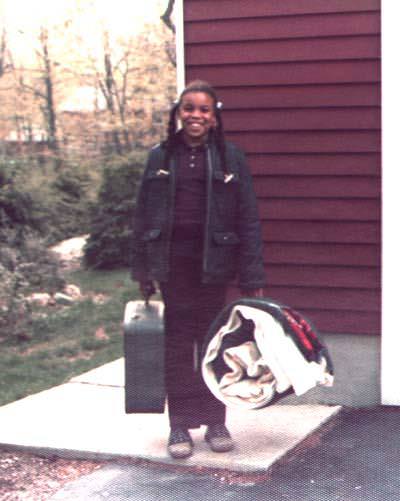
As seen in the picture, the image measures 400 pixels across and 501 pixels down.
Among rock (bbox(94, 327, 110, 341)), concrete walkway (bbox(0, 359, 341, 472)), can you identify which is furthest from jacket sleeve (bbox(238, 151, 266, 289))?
rock (bbox(94, 327, 110, 341))

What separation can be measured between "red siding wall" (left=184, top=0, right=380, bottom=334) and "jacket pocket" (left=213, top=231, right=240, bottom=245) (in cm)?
103

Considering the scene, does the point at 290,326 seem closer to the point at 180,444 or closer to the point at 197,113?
the point at 180,444

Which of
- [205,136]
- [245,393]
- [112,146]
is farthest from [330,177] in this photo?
[112,146]

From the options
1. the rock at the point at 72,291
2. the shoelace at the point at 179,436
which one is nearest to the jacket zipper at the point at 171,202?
the shoelace at the point at 179,436

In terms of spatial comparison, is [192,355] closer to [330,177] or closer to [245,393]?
[245,393]

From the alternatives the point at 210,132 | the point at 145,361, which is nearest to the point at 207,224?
the point at 210,132

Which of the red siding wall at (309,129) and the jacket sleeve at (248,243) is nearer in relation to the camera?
the jacket sleeve at (248,243)

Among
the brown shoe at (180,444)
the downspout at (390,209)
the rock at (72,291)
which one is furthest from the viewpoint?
the rock at (72,291)

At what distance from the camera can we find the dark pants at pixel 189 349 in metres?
4.80

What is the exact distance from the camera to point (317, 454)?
486cm

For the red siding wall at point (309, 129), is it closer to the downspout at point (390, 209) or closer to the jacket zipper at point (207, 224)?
the downspout at point (390, 209)

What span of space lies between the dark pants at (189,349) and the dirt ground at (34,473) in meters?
0.52

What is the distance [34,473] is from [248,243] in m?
1.59

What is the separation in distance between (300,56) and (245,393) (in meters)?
2.09
